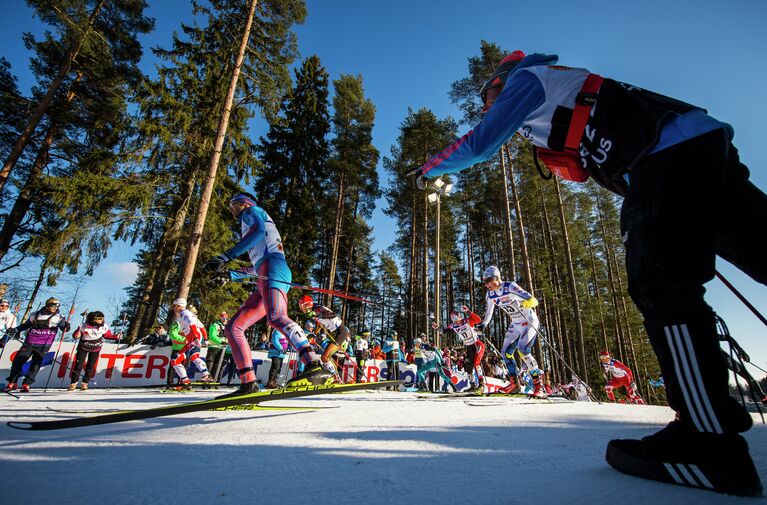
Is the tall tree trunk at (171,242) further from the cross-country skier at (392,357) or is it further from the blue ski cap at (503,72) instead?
the blue ski cap at (503,72)

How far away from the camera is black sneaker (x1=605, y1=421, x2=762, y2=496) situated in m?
0.93

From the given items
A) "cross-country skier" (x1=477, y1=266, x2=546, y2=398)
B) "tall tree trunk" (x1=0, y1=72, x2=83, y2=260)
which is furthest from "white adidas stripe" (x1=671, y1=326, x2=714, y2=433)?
"tall tree trunk" (x1=0, y1=72, x2=83, y2=260)

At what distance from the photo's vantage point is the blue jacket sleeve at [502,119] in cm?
171

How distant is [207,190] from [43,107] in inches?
407

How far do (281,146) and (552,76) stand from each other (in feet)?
76.2

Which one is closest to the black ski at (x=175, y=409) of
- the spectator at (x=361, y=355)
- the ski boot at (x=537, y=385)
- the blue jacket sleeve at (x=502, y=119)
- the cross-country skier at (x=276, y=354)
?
the blue jacket sleeve at (x=502, y=119)

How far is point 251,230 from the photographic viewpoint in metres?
3.82

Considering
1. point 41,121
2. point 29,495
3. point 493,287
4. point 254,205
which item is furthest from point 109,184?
point 29,495

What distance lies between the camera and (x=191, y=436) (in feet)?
6.37

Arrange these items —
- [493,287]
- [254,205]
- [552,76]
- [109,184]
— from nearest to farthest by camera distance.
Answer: [552,76] < [254,205] < [493,287] < [109,184]

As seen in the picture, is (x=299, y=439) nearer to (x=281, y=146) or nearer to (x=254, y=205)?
(x=254, y=205)

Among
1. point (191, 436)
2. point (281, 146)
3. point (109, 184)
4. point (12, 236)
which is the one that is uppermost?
point (281, 146)

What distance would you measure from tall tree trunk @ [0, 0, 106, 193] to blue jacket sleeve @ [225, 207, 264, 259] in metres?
15.8

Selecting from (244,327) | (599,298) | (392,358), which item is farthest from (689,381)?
(599,298)
